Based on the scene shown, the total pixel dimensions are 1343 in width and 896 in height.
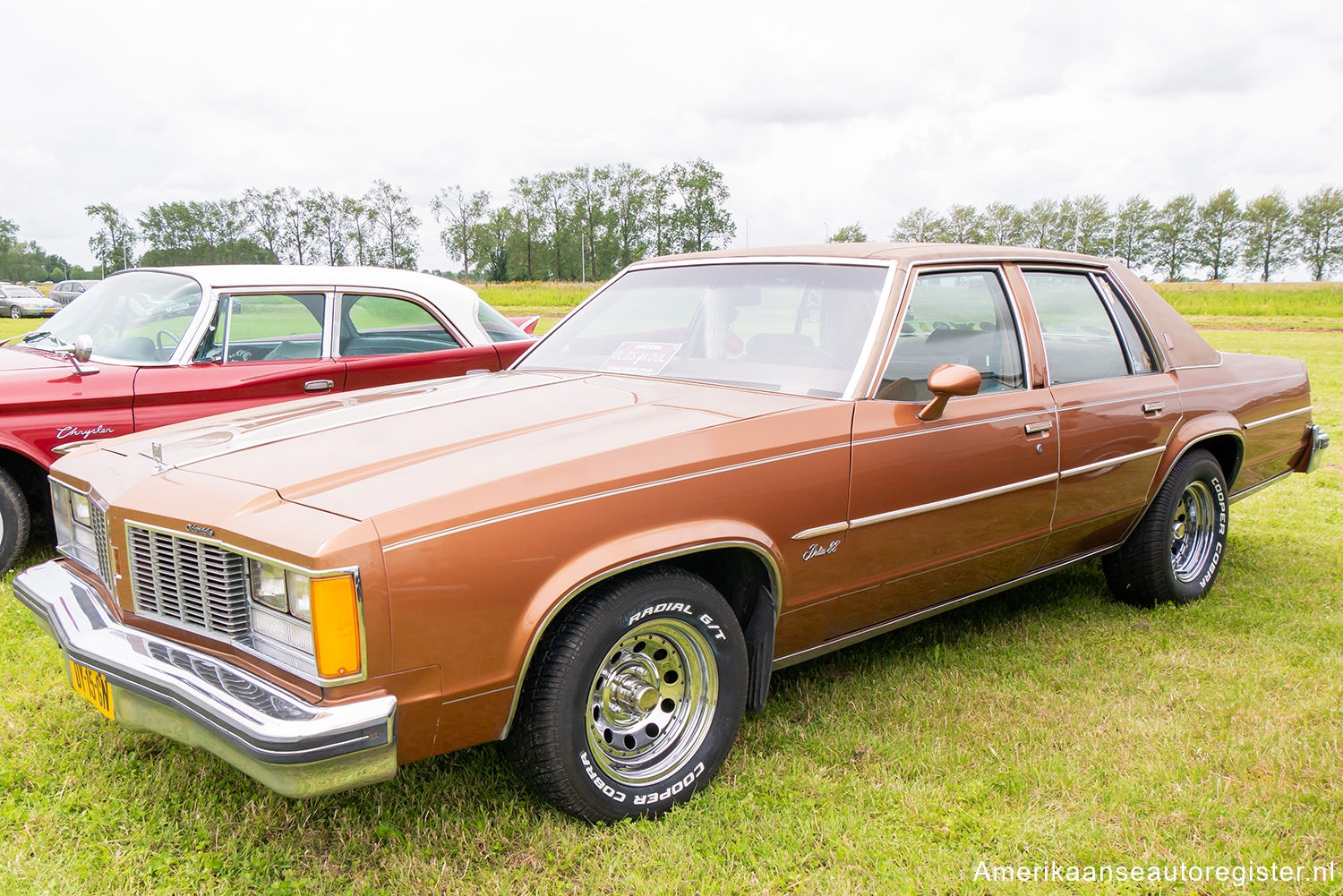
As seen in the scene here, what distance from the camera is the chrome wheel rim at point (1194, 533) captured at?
450 cm

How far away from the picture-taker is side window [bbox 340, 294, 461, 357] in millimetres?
5402

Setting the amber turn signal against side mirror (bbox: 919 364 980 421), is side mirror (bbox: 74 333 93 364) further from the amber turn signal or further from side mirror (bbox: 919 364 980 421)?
side mirror (bbox: 919 364 980 421)

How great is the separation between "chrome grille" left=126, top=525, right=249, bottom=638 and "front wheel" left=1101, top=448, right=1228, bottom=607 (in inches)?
150

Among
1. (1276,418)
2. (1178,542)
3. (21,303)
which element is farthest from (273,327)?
(21,303)

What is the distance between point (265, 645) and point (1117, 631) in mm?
3549

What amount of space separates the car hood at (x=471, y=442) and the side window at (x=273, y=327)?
1965mm

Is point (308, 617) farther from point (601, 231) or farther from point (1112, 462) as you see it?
point (601, 231)

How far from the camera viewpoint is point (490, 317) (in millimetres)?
6211

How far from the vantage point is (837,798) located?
2.72 metres

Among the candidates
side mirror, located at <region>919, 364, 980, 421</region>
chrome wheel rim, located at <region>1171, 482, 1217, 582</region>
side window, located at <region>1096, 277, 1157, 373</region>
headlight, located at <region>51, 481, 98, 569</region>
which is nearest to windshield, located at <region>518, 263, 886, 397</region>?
side mirror, located at <region>919, 364, 980, 421</region>

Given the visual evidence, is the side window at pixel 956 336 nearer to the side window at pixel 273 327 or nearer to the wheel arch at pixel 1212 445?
the wheel arch at pixel 1212 445

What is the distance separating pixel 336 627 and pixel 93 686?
93 centimetres

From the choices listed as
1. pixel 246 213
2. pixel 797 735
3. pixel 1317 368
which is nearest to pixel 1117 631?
pixel 797 735

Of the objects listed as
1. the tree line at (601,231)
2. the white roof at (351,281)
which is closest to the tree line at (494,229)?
the tree line at (601,231)
